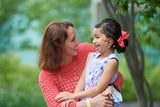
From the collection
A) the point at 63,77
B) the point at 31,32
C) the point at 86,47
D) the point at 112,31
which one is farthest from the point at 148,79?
the point at 112,31

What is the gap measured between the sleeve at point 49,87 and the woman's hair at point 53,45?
6 centimetres

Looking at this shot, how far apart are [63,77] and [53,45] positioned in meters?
0.27

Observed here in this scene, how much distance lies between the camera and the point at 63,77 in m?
4.79

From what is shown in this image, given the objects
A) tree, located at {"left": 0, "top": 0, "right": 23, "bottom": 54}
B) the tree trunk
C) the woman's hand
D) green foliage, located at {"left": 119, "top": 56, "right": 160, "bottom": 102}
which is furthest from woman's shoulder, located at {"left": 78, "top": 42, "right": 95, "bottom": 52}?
tree, located at {"left": 0, "top": 0, "right": 23, "bottom": 54}

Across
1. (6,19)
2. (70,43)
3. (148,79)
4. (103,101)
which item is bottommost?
(148,79)

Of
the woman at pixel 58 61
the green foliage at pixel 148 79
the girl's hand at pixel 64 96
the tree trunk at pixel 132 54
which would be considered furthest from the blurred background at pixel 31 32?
the girl's hand at pixel 64 96

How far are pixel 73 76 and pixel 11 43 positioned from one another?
1385 centimetres

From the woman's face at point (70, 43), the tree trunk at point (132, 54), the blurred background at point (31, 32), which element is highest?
the woman's face at point (70, 43)

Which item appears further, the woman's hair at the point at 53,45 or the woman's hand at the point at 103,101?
the woman's hair at the point at 53,45

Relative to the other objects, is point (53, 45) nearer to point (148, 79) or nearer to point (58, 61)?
point (58, 61)

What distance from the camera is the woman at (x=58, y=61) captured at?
15.4 ft

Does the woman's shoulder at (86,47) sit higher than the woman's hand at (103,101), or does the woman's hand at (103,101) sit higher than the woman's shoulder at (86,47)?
the woman's shoulder at (86,47)

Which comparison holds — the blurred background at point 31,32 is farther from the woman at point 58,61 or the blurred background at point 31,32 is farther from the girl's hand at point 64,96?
the girl's hand at point 64,96

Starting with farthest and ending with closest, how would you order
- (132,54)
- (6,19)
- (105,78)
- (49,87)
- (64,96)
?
(6,19), (132,54), (49,87), (64,96), (105,78)
